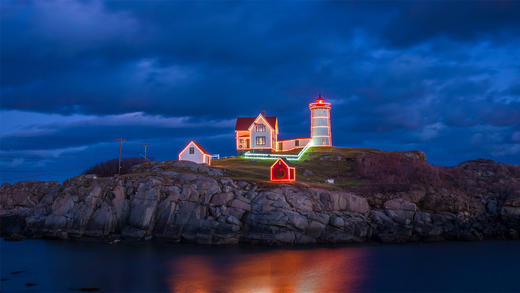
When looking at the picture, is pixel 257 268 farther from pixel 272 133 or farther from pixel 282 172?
pixel 272 133

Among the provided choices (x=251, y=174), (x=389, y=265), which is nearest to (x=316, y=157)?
(x=251, y=174)

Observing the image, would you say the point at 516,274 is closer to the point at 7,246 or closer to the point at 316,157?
the point at 316,157

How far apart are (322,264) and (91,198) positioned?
2215 cm

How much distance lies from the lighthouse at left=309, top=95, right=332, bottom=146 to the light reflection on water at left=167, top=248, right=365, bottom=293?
127ft

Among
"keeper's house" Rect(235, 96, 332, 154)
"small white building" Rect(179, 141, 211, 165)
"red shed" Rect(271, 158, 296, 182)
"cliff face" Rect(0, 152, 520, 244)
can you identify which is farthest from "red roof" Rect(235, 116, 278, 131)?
"cliff face" Rect(0, 152, 520, 244)

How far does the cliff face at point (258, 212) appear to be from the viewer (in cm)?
3478

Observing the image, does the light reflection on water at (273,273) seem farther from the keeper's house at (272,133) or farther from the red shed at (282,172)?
the keeper's house at (272,133)

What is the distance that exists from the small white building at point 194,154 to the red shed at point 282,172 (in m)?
13.3

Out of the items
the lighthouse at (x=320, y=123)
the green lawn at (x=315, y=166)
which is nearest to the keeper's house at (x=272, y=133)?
the lighthouse at (x=320, y=123)

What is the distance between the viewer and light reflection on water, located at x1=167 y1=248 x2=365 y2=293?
23750mm

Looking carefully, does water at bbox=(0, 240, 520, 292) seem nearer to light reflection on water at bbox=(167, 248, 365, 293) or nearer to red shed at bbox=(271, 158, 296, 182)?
light reflection on water at bbox=(167, 248, 365, 293)

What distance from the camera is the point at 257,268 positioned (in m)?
27.5

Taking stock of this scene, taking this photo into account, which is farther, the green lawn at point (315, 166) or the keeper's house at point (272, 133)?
the keeper's house at point (272, 133)

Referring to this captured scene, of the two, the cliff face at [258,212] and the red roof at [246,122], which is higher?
the red roof at [246,122]
